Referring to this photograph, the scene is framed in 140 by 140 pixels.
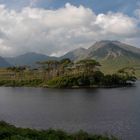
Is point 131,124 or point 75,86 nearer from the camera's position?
point 131,124

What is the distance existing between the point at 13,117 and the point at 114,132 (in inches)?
1205

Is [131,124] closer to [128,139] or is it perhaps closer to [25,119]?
[128,139]

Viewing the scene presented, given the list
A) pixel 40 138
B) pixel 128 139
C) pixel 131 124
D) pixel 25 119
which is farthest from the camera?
pixel 25 119

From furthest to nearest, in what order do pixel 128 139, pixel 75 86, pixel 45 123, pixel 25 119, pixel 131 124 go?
pixel 75 86, pixel 25 119, pixel 45 123, pixel 131 124, pixel 128 139

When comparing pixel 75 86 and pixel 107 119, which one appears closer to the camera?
pixel 107 119

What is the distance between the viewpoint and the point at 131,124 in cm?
6131

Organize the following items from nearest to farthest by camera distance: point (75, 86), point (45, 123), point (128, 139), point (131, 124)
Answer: point (128, 139) → point (131, 124) → point (45, 123) → point (75, 86)

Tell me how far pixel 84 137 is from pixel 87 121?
103 ft

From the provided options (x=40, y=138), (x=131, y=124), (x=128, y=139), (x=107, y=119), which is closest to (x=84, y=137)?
(x=40, y=138)

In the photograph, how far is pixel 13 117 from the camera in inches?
2987

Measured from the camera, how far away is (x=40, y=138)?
32.8m

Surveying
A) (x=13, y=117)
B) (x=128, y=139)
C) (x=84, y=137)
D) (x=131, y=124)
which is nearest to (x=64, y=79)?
(x=13, y=117)

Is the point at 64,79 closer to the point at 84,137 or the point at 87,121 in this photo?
the point at 87,121

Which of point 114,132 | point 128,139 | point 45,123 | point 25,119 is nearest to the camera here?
point 128,139
